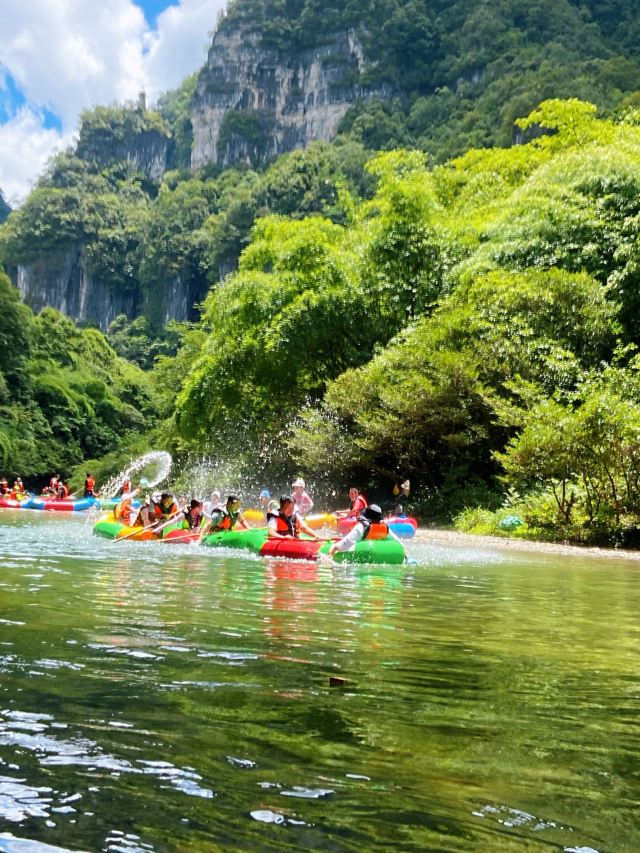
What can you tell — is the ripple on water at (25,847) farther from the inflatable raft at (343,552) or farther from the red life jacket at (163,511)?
the red life jacket at (163,511)

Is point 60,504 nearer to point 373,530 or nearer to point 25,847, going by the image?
point 373,530

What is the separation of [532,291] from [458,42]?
108 metres

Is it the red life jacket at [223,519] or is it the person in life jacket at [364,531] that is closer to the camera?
the person in life jacket at [364,531]

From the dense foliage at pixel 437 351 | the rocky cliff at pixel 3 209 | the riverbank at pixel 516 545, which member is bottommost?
the riverbank at pixel 516 545

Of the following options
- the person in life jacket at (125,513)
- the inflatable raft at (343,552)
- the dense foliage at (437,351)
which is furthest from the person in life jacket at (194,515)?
the dense foliage at (437,351)

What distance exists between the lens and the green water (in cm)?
288

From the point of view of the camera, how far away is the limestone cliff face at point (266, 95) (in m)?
130

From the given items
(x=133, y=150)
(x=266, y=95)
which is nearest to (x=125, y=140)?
(x=133, y=150)

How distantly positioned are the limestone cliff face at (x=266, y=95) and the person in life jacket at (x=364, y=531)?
121537mm

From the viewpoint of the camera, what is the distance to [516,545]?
1817 centimetres

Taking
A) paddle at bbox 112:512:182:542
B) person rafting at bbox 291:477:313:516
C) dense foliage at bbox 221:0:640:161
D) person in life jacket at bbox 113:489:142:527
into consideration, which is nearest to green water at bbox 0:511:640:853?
paddle at bbox 112:512:182:542

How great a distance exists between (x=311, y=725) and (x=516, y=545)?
1479cm

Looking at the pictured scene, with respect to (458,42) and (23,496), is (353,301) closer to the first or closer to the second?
(23,496)

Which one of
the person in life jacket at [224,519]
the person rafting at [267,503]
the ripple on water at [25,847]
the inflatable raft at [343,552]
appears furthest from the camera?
the person rafting at [267,503]
